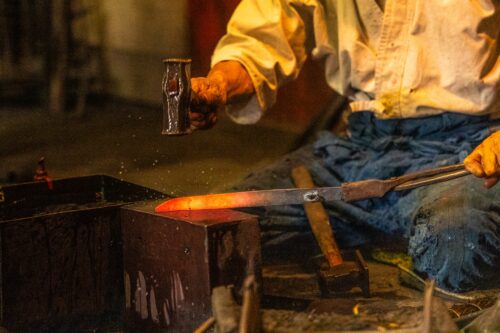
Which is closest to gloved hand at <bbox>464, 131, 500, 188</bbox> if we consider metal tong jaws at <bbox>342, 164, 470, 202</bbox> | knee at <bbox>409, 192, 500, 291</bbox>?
metal tong jaws at <bbox>342, 164, 470, 202</bbox>

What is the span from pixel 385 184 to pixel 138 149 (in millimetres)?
3636

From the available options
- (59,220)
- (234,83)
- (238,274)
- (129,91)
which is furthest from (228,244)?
(129,91)

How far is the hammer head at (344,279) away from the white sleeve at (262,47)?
0.89 meters

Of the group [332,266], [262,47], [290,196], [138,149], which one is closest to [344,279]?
[332,266]

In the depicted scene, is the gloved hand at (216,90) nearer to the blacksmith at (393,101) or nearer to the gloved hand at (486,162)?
the blacksmith at (393,101)

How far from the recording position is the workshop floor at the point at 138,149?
17.5 ft

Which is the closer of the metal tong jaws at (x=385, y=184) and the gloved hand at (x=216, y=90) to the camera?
the metal tong jaws at (x=385, y=184)

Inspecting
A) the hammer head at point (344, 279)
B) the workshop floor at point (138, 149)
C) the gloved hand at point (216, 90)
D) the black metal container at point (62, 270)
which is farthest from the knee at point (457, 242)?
the workshop floor at point (138, 149)

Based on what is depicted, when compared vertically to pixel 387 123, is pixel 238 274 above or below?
below

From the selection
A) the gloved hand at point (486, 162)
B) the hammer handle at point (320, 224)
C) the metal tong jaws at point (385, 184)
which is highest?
the gloved hand at point (486, 162)

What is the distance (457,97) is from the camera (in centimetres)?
326

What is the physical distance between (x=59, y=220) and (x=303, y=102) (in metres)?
3.23

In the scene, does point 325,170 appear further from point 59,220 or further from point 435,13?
point 59,220

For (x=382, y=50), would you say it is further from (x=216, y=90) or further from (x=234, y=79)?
(x=216, y=90)
